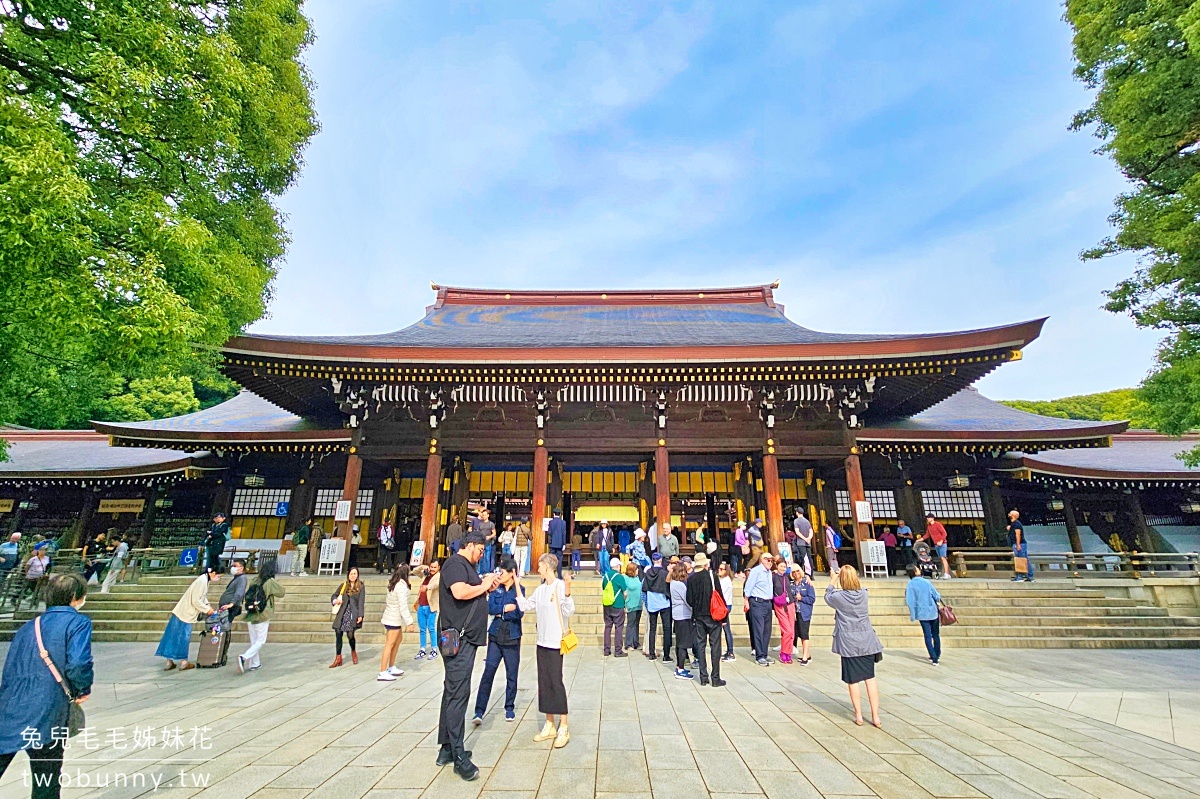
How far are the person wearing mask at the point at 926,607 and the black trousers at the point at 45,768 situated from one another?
9.56 metres

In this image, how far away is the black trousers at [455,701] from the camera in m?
3.81

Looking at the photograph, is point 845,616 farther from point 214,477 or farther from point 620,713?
point 214,477

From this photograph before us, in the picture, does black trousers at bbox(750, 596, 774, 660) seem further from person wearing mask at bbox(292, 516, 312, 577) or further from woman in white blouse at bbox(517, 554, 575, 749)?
person wearing mask at bbox(292, 516, 312, 577)

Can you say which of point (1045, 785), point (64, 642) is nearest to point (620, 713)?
point (1045, 785)

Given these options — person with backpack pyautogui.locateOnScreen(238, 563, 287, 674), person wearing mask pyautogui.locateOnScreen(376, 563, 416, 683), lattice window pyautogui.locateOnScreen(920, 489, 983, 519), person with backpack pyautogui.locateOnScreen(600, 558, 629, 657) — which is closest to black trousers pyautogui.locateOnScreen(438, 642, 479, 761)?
person wearing mask pyautogui.locateOnScreen(376, 563, 416, 683)

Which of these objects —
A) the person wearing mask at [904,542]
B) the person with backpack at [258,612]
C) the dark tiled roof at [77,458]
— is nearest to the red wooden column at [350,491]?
the person with backpack at [258,612]

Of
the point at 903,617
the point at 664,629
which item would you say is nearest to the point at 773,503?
the point at 903,617

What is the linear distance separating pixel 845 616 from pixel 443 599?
4100 millimetres

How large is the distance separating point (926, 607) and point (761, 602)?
2602mm

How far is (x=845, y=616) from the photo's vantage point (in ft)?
16.7

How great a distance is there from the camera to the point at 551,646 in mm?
4570

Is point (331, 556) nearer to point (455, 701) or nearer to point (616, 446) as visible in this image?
point (616, 446)

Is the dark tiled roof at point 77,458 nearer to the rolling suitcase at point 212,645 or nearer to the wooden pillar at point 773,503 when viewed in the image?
the rolling suitcase at point 212,645

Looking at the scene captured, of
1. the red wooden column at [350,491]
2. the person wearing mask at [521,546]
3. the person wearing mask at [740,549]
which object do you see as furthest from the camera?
the red wooden column at [350,491]
